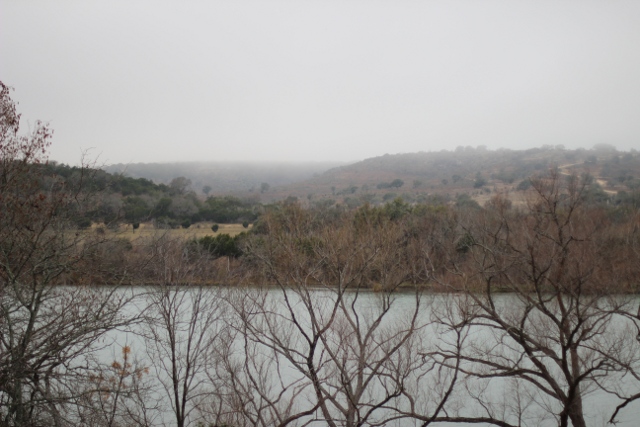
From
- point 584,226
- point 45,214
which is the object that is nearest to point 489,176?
point 584,226

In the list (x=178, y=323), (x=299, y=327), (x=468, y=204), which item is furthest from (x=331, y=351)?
(x=468, y=204)

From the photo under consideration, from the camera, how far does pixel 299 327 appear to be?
1219 centimetres

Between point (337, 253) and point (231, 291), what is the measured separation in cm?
286

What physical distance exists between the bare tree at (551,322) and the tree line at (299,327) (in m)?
0.09

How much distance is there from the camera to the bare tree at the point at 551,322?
12195 mm

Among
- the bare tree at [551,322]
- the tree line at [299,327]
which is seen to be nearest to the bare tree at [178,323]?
the tree line at [299,327]

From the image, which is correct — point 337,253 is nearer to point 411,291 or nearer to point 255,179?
point 411,291

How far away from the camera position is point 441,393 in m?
12.8

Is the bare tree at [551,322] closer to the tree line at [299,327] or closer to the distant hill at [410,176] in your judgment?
the tree line at [299,327]

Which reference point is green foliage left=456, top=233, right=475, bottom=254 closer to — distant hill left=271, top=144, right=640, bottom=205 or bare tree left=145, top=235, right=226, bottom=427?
bare tree left=145, top=235, right=226, bottom=427

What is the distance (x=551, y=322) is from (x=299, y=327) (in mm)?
7200

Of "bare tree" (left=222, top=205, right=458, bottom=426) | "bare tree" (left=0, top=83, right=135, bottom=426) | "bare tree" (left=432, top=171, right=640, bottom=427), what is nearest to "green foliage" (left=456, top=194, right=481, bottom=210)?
"bare tree" (left=432, top=171, right=640, bottom=427)

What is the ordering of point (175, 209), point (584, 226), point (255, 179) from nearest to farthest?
point (584, 226) → point (175, 209) → point (255, 179)

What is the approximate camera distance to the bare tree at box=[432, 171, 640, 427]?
12195 millimetres
